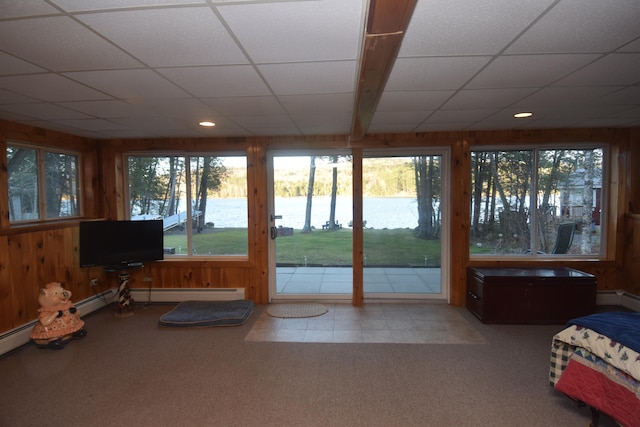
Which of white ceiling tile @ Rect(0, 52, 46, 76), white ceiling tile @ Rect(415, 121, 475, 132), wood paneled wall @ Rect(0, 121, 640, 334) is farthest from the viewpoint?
wood paneled wall @ Rect(0, 121, 640, 334)

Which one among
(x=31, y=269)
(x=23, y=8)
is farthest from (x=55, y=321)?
(x=23, y=8)

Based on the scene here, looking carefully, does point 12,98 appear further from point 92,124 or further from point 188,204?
point 188,204

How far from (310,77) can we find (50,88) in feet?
6.40

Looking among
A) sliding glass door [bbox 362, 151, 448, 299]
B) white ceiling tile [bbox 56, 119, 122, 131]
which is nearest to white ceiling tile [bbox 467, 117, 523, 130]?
sliding glass door [bbox 362, 151, 448, 299]

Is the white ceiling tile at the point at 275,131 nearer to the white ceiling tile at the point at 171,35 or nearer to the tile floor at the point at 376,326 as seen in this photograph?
the white ceiling tile at the point at 171,35

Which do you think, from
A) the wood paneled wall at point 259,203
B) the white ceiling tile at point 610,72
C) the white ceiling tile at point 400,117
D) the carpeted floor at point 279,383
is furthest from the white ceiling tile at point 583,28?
the wood paneled wall at point 259,203

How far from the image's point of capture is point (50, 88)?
7.87ft

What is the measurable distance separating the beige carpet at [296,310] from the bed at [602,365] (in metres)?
2.54

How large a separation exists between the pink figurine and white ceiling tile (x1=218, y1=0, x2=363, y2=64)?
327 centimetres

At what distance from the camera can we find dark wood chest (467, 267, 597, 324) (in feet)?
12.1

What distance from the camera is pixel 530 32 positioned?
5.42 ft

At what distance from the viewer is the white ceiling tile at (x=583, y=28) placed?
144 cm

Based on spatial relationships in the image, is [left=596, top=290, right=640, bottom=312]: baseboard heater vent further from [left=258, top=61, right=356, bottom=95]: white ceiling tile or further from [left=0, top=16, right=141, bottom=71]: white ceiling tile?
[left=0, top=16, right=141, bottom=71]: white ceiling tile

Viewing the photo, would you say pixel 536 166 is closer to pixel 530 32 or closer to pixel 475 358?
pixel 475 358
